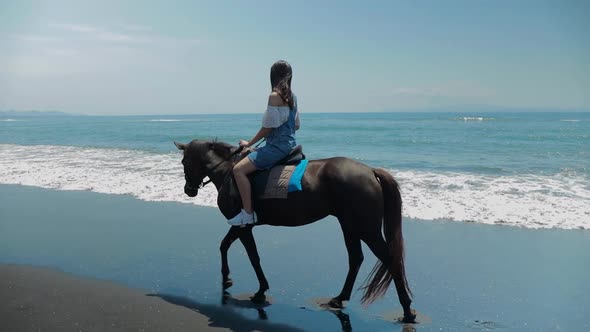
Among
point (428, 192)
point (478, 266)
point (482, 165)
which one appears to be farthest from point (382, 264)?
point (482, 165)

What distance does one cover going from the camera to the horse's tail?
13.8 feet

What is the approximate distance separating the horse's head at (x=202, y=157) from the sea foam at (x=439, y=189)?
4093 millimetres

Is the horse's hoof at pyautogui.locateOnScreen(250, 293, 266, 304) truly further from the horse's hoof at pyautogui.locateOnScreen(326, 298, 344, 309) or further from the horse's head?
the horse's head

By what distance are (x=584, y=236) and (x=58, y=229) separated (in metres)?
8.63

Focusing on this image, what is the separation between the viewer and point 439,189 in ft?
35.3

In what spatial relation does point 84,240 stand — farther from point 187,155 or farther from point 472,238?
point 472,238

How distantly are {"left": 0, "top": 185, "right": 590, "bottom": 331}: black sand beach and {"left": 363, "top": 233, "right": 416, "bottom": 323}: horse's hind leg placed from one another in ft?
0.44

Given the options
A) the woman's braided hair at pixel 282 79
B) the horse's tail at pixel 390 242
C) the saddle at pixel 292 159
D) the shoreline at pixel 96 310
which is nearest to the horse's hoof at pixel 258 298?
the shoreline at pixel 96 310

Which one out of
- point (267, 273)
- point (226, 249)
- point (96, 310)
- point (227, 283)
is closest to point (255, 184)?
point (226, 249)

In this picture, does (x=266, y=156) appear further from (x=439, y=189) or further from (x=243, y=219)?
(x=439, y=189)

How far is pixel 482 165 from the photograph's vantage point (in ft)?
53.9

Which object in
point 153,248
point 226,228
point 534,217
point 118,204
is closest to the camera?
point 153,248

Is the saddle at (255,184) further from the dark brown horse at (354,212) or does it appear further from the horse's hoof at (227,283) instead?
the horse's hoof at (227,283)

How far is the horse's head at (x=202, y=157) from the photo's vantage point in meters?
5.09
